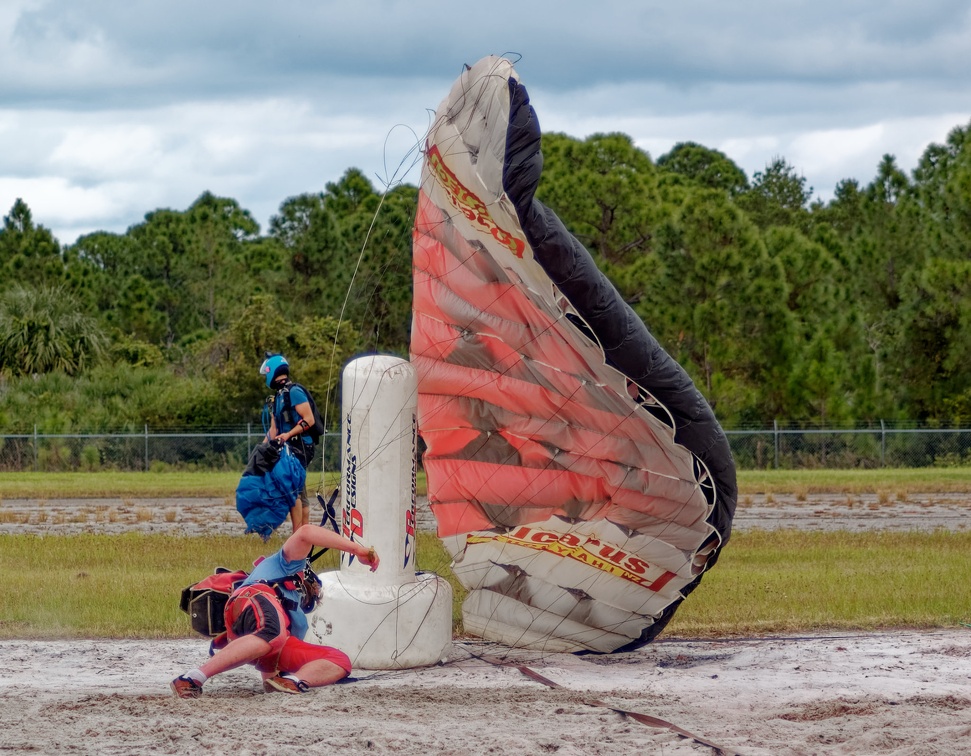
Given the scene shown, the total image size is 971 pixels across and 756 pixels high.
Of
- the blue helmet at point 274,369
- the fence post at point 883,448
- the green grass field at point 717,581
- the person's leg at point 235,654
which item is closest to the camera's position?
the person's leg at point 235,654

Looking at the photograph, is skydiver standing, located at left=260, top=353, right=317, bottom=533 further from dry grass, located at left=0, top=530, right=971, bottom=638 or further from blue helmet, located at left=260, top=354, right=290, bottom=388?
dry grass, located at left=0, top=530, right=971, bottom=638

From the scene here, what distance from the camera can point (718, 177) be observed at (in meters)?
63.0

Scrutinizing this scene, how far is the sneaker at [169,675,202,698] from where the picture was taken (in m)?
7.52

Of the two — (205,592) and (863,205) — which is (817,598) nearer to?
(205,592)

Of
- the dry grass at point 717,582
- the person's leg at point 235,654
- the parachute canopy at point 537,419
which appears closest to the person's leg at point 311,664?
the person's leg at point 235,654

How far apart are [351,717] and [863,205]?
40856 millimetres

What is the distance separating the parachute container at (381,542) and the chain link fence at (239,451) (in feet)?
75.6

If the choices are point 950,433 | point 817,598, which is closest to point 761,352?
point 950,433

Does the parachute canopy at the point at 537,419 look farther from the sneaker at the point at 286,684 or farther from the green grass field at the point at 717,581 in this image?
the sneaker at the point at 286,684

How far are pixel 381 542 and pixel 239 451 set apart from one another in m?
23.5

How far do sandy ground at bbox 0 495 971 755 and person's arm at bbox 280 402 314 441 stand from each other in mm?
3278

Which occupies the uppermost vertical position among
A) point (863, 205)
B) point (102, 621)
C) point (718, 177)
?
point (718, 177)

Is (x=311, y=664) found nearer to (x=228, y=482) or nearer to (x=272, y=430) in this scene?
(x=272, y=430)

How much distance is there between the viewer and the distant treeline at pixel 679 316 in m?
31.8
